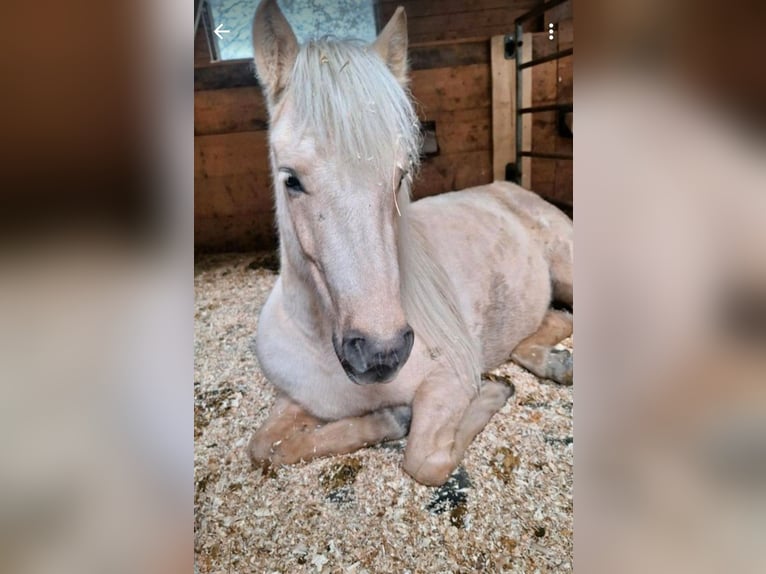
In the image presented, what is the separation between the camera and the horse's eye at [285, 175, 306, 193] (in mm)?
587

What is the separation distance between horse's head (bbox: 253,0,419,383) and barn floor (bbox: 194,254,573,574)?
160 mm

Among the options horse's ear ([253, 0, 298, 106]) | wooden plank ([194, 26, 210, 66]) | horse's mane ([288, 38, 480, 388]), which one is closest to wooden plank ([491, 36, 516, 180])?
horse's mane ([288, 38, 480, 388])

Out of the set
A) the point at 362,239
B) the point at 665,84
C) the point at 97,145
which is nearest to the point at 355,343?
the point at 362,239

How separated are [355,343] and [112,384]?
26 cm

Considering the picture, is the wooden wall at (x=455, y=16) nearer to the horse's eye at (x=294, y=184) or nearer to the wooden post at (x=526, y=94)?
the wooden post at (x=526, y=94)

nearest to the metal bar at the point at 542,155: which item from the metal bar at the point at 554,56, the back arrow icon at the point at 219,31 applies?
the metal bar at the point at 554,56

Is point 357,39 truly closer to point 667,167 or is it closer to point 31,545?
point 667,167

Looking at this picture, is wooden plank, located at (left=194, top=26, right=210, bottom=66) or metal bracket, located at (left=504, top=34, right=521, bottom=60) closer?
wooden plank, located at (left=194, top=26, right=210, bottom=66)

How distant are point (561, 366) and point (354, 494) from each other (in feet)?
1.20

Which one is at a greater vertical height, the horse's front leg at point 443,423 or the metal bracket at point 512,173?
the metal bracket at point 512,173

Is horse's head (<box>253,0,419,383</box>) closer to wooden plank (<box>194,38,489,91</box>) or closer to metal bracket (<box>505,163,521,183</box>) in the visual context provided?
wooden plank (<box>194,38,489,91</box>)

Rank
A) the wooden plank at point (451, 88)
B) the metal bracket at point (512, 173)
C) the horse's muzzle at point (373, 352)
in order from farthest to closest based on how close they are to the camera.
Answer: the metal bracket at point (512, 173) → the wooden plank at point (451, 88) → the horse's muzzle at point (373, 352)

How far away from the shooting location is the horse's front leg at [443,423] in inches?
25.5

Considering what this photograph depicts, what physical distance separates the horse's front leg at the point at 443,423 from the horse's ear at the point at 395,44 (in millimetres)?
456
